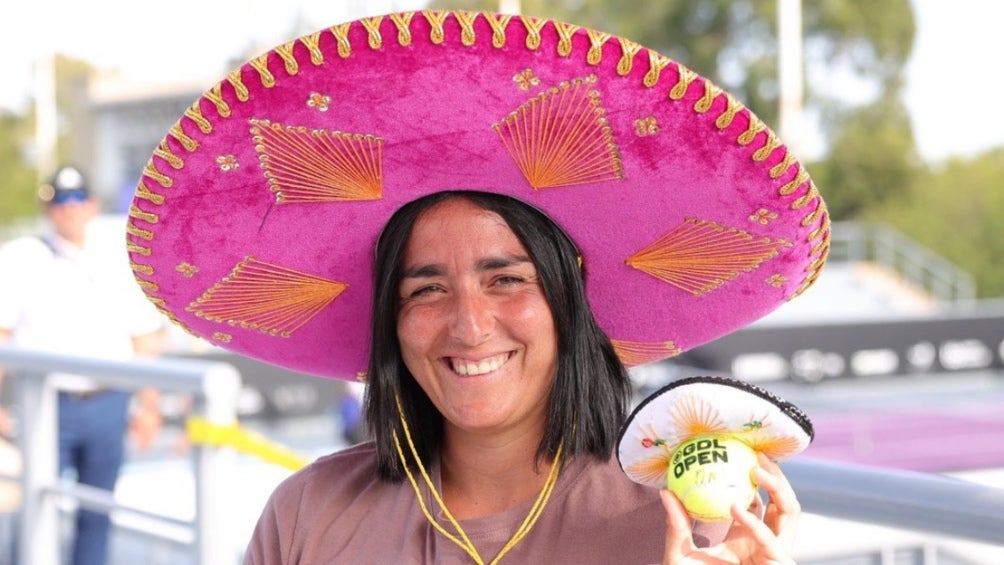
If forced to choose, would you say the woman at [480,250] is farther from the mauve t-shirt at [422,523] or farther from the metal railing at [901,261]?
the metal railing at [901,261]

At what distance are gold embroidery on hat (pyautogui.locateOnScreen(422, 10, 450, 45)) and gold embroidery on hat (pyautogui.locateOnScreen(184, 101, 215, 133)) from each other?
28 cm

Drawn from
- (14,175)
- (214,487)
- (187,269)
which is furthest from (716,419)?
(14,175)

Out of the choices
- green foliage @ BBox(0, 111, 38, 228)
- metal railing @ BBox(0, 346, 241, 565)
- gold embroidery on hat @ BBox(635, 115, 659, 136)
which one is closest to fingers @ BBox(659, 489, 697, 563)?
gold embroidery on hat @ BBox(635, 115, 659, 136)

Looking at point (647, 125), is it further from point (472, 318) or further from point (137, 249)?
point (137, 249)

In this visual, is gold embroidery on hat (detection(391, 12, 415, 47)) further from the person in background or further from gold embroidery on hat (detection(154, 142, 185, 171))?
the person in background

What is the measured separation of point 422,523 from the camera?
1.75m

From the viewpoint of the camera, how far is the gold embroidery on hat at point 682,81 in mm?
1417

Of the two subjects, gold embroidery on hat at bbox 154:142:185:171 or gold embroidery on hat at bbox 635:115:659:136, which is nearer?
gold embroidery on hat at bbox 635:115:659:136

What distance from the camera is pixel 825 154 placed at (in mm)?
39188

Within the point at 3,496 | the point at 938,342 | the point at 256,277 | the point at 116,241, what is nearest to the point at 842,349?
the point at 938,342

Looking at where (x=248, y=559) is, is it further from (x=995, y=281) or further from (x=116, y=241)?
(x=995, y=281)

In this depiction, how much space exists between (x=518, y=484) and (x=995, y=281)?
3361 centimetres

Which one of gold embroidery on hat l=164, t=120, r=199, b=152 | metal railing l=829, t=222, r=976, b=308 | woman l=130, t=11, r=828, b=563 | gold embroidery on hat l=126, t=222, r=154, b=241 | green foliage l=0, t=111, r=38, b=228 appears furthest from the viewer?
green foliage l=0, t=111, r=38, b=228

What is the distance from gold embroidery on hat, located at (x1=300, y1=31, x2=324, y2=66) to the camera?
1.41 m
